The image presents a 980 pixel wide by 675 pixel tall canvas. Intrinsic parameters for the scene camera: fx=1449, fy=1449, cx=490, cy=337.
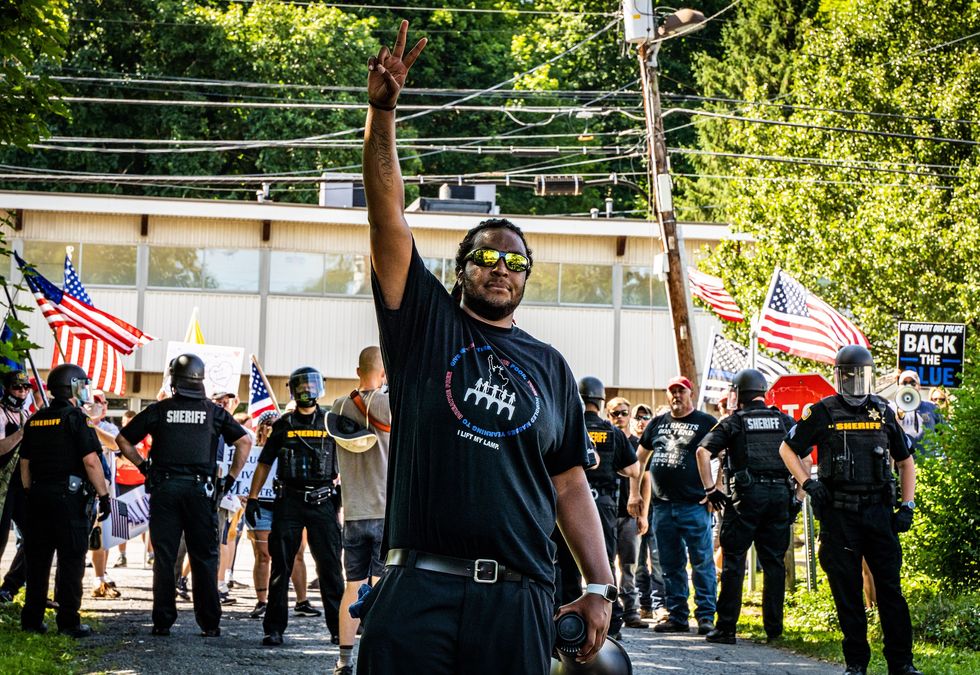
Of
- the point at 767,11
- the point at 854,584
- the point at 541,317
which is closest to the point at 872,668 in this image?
the point at 854,584

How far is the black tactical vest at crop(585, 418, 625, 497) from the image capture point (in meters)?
13.0

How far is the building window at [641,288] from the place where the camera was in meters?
40.8

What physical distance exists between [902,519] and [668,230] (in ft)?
44.5

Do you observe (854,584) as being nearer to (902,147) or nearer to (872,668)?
(872,668)

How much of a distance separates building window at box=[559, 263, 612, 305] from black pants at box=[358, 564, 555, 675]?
118ft

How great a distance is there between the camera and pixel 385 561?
15.7 ft

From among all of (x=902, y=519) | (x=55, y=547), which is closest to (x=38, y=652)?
(x=55, y=547)

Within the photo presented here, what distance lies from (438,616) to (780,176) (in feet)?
88.8

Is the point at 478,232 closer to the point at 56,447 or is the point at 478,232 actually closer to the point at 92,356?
the point at 56,447

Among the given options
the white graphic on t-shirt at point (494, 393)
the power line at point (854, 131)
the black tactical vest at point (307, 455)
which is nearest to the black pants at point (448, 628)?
the white graphic on t-shirt at point (494, 393)

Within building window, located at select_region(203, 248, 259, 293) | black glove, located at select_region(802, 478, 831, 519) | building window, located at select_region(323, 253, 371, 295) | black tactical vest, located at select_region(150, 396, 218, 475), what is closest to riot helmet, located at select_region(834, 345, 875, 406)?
black glove, located at select_region(802, 478, 831, 519)

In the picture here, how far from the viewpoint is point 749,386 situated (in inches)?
508

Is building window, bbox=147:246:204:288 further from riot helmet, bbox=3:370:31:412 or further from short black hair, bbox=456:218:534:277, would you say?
short black hair, bbox=456:218:534:277

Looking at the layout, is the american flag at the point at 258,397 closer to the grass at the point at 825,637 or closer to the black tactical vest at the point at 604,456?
the grass at the point at 825,637
